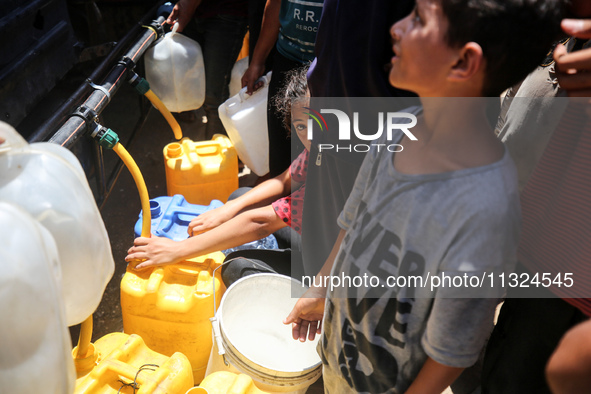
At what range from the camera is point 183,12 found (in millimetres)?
2541

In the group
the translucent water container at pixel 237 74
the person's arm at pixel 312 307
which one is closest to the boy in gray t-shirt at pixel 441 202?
the person's arm at pixel 312 307

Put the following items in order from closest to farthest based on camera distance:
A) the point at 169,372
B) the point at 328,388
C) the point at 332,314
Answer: the point at 332,314, the point at 328,388, the point at 169,372

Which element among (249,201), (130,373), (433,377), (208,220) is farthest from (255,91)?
(433,377)

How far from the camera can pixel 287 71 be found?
2.06 metres

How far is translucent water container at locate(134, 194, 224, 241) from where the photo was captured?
188 centimetres

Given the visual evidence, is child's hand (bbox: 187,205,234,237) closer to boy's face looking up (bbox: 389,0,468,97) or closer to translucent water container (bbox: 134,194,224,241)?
translucent water container (bbox: 134,194,224,241)

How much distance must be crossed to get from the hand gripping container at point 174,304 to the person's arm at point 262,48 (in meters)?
1.04

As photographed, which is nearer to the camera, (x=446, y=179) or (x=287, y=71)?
(x=446, y=179)

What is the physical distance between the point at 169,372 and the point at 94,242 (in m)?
0.73

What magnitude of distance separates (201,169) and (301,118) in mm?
811

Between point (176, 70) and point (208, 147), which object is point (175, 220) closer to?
point (208, 147)

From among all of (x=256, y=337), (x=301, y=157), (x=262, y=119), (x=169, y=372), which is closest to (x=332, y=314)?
(x=169, y=372)

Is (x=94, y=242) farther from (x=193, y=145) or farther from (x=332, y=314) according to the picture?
(x=193, y=145)

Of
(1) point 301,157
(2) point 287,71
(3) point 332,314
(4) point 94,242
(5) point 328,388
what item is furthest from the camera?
(2) point 287,71
